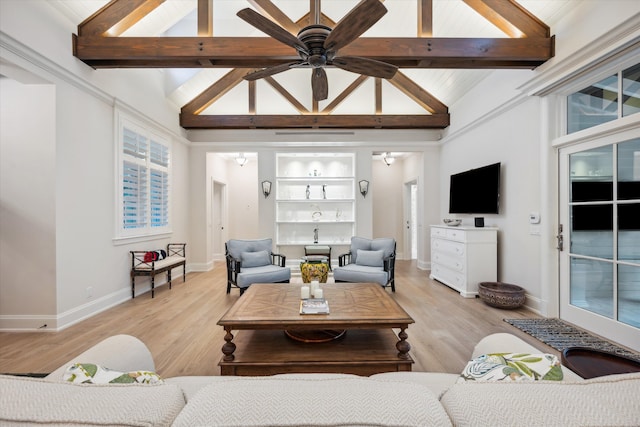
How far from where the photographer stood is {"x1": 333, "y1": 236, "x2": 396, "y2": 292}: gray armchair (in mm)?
3980

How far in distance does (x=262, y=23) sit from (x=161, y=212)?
394cm

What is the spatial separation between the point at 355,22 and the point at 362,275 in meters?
3.01

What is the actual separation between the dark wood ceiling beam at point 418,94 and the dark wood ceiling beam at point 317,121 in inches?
5.5

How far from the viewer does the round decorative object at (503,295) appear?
3.52 meters

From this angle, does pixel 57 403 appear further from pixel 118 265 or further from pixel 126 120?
pixel 126 120

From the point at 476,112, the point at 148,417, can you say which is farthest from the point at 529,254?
the point at 148,417

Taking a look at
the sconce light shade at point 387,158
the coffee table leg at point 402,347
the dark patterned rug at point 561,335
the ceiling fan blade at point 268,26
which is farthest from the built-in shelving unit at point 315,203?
the coffee table leg at point 402,347

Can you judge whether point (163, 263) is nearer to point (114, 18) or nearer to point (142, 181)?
point (142, 181)

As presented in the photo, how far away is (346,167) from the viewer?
21.0 feet

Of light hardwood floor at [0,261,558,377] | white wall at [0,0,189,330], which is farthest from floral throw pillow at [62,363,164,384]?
white wall at [0,0,189,330]

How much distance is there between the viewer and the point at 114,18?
10.8 feet

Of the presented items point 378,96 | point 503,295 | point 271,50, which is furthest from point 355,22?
point 378,96

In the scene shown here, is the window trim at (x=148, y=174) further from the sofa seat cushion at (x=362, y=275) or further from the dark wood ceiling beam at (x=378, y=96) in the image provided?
the dark wood ceiling beam at (x=378, y=96)

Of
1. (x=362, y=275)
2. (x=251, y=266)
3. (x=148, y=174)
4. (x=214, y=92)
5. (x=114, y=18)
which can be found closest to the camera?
(x=114, y=18)
